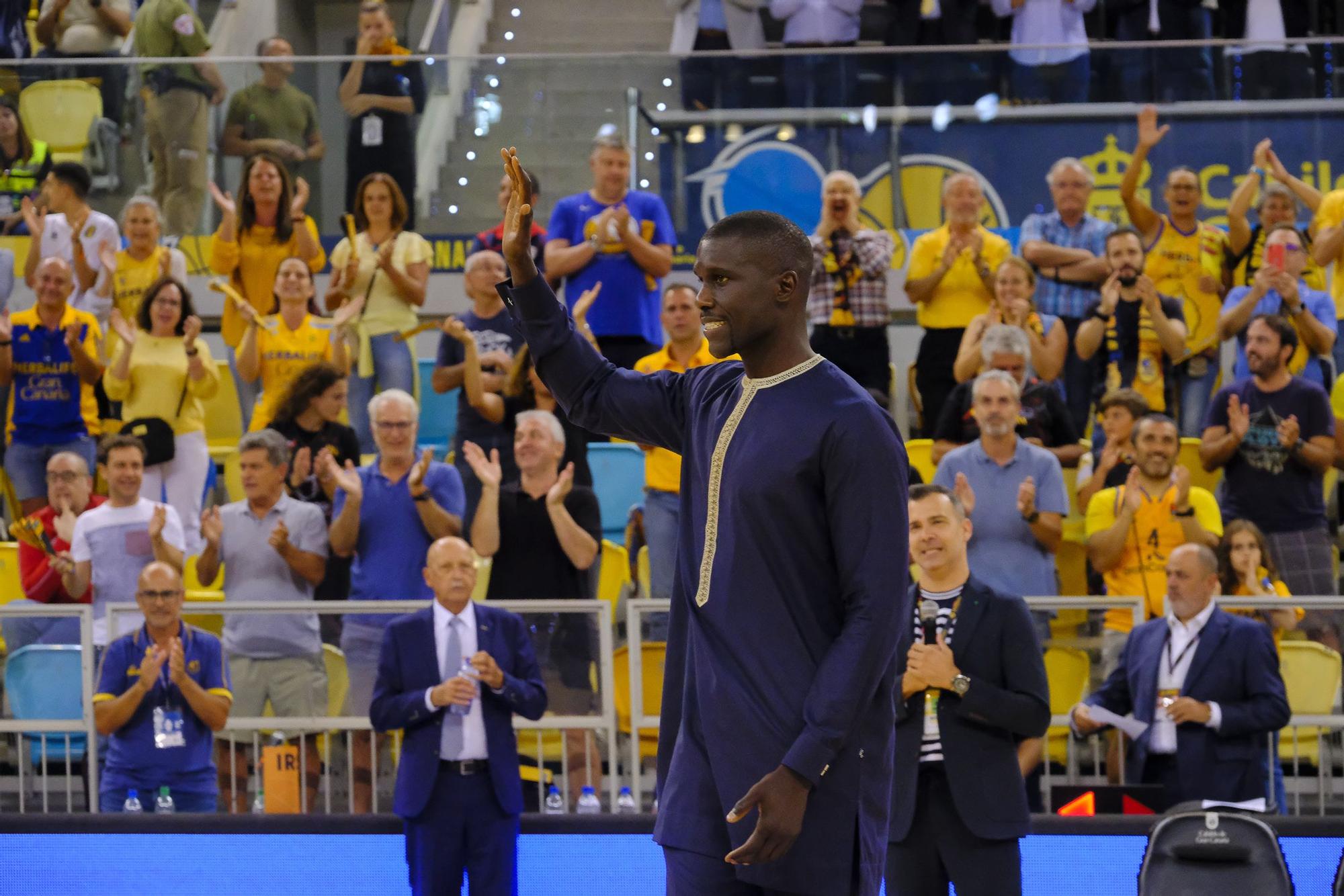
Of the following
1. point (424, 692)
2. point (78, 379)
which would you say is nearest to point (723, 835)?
point (424, 692)

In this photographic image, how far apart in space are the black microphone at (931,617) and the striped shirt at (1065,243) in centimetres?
484

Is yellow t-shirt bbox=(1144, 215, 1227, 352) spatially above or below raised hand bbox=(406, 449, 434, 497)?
above

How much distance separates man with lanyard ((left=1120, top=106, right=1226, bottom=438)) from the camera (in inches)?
381

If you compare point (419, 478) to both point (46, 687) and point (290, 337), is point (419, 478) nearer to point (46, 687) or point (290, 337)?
point (46, 687)

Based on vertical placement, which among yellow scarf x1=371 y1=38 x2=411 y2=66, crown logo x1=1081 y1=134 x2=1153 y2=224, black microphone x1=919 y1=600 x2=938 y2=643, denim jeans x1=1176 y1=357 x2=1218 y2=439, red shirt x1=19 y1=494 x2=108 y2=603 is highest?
yellow scarf x1=371 y1=38 x2=411 y2=66

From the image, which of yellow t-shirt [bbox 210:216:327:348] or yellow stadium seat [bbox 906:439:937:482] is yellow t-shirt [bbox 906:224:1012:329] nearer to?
yellow stadium seat [bbox 906:439:937:482]

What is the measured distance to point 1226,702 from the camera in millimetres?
6500

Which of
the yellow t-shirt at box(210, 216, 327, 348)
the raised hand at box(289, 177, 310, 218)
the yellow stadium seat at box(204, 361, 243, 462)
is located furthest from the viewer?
the yellow stadium seat at box(204, 361, 243, 462)

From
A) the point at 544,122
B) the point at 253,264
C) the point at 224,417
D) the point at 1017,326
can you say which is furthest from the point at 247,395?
the point at 1017,326

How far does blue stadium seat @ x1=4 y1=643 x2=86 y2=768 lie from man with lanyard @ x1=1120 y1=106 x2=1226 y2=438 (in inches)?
227

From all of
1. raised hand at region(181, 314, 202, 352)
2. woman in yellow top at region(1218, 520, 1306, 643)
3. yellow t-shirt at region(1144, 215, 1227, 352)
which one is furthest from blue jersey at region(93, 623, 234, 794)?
yellow t-shirt at region(1144, 215, 1227, 352)

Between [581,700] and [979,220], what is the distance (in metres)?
4.40

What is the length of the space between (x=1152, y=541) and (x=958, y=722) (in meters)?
3.20

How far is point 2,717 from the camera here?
712cm
